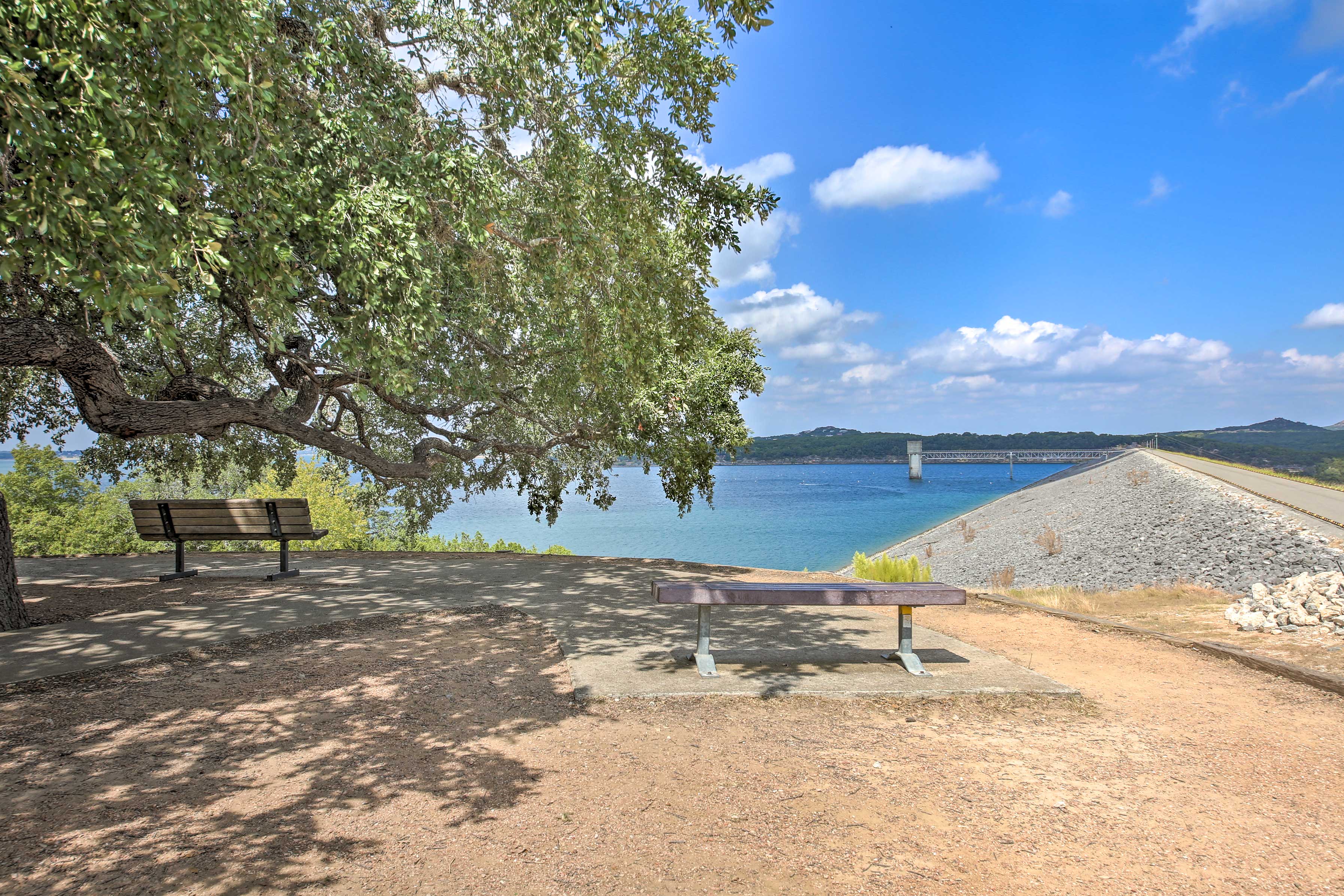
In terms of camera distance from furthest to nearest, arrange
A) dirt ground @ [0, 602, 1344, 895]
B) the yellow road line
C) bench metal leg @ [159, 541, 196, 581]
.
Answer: the yellow road line < bench metal leg @ [159, 541, 196, 581] < dirt ground @ [0, 602, 1344, 895]

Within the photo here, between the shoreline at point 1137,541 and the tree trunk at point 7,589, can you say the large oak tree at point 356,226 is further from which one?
the shoreline at point 1137,541

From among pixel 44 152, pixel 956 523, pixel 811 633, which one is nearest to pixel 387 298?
pixel 44 152

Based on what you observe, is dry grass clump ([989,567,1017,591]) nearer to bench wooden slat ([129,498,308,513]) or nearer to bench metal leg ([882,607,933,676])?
bench metal leg ([882,607,933,676])

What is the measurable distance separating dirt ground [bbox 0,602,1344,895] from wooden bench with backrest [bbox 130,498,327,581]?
296cm

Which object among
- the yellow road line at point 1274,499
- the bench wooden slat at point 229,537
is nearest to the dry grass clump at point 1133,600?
the yellow road line at point 1274,499

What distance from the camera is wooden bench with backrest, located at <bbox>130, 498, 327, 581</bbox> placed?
7.66m

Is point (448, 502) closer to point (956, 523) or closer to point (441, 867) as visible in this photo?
point (441, 867)

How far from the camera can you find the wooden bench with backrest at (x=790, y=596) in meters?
4.78

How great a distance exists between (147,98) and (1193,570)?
59.3 feet

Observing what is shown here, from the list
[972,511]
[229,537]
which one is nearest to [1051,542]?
[229,537]

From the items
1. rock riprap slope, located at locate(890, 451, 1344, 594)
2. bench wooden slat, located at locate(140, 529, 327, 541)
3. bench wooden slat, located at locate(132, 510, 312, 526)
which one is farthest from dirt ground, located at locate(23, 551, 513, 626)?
rock riprap slope, located at locate(890, 451, 1344, 594)

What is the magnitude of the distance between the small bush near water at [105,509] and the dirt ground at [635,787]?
29.2 feet

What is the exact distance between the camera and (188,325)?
32.1 ft

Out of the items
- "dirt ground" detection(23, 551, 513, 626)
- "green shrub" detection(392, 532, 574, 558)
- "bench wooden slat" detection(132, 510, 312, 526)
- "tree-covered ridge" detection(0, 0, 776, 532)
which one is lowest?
"green shrub" detection(392, 532, 574, 558)
